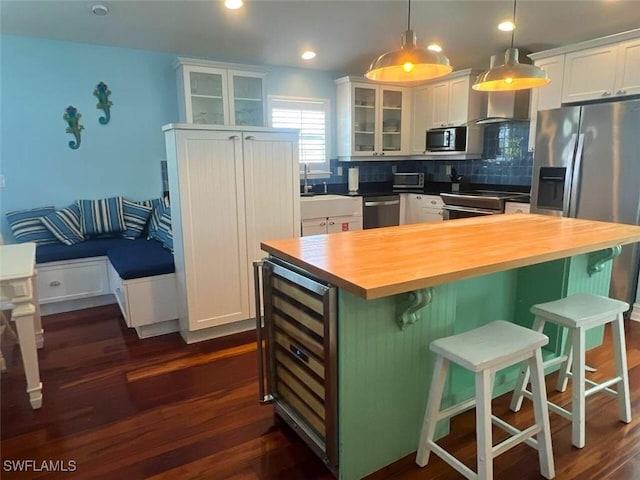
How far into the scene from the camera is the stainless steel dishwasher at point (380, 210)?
194 inches

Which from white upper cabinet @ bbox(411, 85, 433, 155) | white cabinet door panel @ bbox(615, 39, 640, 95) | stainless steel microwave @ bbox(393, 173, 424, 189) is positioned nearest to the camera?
white cabinet door panel @ bbox(615, 39, 640, 95)

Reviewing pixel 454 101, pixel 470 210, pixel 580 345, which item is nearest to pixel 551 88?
pixel 454 101

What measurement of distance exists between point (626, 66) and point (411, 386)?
3.30 m

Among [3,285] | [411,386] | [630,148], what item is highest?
[630,148]

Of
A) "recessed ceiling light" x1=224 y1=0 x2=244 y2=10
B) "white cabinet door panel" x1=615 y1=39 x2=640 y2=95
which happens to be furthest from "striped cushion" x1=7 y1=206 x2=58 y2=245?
"white cabinet door panel" x1=615 y1=39 x2=640 y2=95

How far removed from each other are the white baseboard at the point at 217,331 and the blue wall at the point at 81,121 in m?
1.91

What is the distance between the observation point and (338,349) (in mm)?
1593

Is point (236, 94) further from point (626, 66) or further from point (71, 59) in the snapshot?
point (626, 66)

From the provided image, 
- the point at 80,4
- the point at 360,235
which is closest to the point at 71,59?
the point at 80,4

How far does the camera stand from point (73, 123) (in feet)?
12.9

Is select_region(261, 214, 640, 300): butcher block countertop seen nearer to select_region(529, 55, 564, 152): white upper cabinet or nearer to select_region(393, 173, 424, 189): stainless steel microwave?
select_region(529, 55, 564, 152): white upper cabinet

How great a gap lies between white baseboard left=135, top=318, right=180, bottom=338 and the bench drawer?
898 mm

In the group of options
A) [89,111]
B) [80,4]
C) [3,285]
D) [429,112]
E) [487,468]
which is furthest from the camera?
[429,112]

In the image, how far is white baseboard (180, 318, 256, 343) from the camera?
307cm
